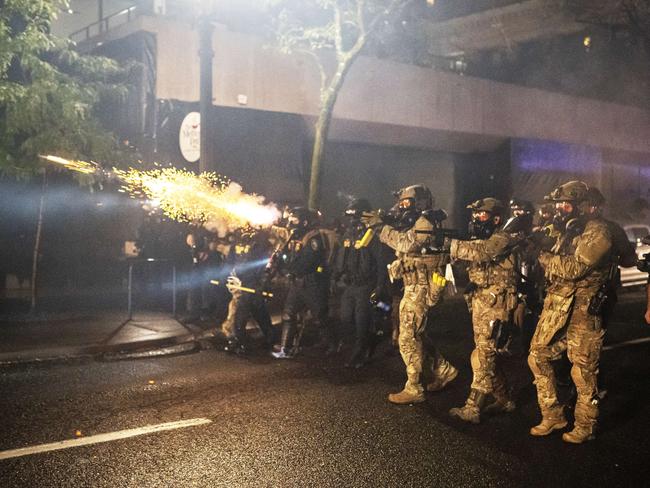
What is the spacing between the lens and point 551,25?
21.9 metres

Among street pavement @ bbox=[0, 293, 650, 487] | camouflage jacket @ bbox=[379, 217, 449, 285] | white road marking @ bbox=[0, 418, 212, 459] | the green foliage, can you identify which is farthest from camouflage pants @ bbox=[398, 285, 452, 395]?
the green foliage

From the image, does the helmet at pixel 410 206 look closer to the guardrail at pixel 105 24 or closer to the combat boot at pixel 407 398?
the combat boot at pixel 407 398

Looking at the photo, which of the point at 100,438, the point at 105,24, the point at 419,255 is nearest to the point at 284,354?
the point at 419,255

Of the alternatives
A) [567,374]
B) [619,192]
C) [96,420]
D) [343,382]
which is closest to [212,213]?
[343,382]

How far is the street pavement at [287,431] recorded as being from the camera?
14.9 ft

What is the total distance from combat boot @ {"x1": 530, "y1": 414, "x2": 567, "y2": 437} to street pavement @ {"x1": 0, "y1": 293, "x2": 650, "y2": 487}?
73 mm

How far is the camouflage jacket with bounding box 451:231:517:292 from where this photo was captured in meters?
5.79

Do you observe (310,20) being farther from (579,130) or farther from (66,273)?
(579,130)

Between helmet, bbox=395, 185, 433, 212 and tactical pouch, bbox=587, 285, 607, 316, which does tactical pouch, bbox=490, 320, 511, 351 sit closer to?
tactical pouch, bbox=587, 285, 607, 316

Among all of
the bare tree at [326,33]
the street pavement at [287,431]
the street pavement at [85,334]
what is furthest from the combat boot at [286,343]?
the bare tree at [326,33]

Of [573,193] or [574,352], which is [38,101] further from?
[574,352]

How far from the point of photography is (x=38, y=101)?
1047cm

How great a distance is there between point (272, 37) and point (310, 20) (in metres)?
1.88

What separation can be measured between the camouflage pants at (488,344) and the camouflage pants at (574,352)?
464mm
